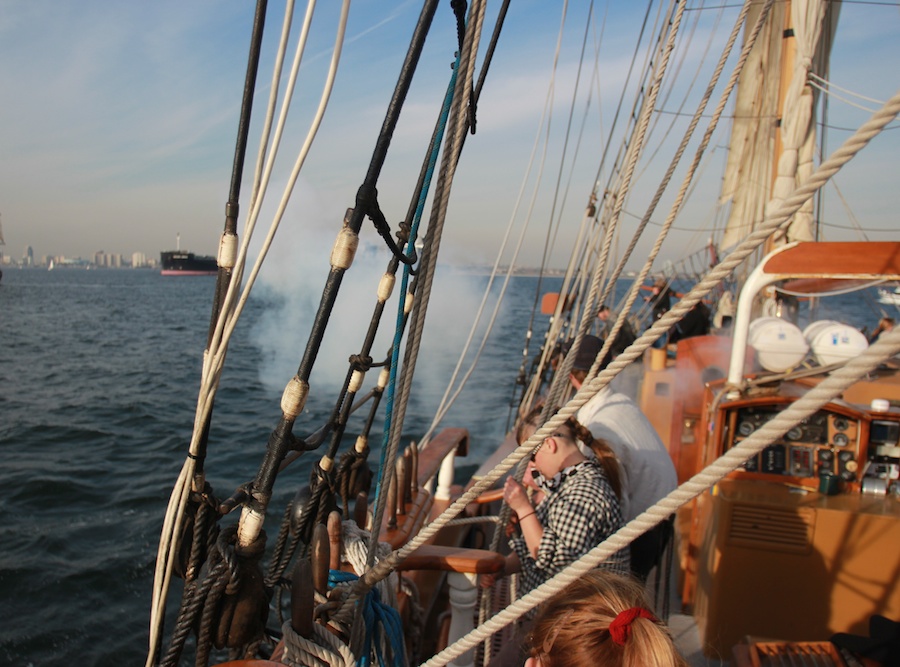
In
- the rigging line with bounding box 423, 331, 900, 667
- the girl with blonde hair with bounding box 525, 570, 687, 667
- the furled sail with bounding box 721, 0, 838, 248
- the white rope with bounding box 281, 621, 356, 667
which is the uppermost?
the furled sail with bounding box 721, 0, 838, 248

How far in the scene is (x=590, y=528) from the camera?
1844mm

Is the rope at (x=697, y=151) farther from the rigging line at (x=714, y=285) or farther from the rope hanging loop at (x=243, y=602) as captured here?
the rope hanging loop at (x=243, y=602)

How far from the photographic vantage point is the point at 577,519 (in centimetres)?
185

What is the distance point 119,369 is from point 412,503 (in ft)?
55.0

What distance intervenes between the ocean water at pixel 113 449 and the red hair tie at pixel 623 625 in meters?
4.91

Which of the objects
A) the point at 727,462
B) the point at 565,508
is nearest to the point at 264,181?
the point at 727,462

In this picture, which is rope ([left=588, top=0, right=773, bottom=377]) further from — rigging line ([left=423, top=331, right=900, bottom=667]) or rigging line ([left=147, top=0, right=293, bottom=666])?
rigging line ([left=147, top=0, right=293, bottom=666])

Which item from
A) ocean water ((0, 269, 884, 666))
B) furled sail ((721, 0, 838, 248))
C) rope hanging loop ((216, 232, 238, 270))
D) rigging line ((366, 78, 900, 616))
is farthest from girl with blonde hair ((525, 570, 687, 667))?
ocean water ((0, 269, 884, 666))

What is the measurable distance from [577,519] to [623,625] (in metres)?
0.78

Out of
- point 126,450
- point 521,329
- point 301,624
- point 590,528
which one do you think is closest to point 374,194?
point 301,624

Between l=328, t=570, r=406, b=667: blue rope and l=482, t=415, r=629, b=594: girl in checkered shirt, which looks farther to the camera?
l=482, t=415, r=629, b=594: girl in checkered shirt

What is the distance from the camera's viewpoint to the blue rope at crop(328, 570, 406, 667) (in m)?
1.43

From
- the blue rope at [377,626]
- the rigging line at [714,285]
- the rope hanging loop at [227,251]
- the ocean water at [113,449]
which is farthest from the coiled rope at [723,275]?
the ocean water at [113,449]

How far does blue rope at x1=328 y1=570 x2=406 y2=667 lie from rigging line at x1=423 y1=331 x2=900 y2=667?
333 mm
